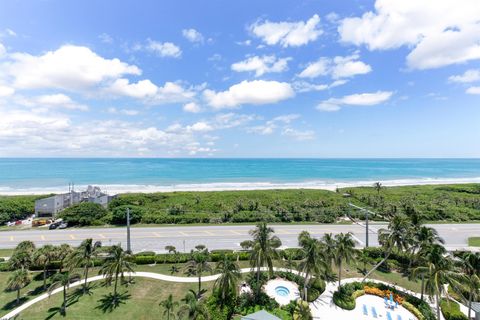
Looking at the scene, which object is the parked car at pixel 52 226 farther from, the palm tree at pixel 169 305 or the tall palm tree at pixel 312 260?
the tall palm tree at pixel 312 260

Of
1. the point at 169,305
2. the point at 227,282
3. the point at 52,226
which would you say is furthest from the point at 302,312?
the point at 52,226

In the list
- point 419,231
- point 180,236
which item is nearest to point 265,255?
point 419,231

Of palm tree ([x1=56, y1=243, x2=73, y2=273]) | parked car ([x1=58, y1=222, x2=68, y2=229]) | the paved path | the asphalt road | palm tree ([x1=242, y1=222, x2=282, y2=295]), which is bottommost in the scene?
the paved path

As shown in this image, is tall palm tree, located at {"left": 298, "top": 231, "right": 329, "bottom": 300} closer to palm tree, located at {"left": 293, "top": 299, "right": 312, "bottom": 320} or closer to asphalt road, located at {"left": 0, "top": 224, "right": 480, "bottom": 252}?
palm tree, located at {"left": 293, "top": 299, "right": 312, "bottom": 320}

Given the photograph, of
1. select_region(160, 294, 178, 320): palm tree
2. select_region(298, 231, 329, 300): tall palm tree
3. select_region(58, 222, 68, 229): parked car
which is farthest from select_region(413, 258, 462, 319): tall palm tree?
select_region(58, 222, 68, 229): parked car

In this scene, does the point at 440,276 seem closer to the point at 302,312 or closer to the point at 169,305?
the point at 302,312
